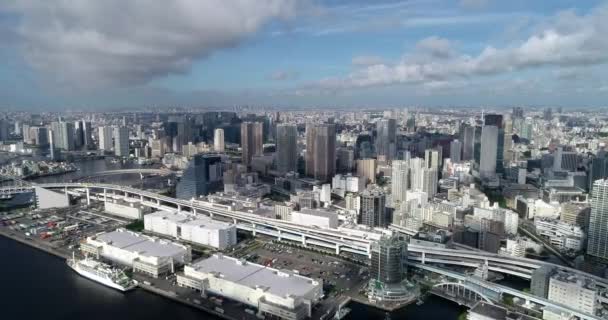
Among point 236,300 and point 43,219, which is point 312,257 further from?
point 43,219

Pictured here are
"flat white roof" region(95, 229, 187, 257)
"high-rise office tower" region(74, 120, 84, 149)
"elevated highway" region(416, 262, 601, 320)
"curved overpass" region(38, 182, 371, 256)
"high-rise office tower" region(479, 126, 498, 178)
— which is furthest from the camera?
"high-rise office tower" region(74, 120, 84, 149)

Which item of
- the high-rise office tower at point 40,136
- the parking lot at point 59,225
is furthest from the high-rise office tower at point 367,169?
the high-rise office tower at point 40,136

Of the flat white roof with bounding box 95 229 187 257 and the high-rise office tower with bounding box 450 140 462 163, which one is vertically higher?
the high-rise office tower with bounding box 450 140 462 163

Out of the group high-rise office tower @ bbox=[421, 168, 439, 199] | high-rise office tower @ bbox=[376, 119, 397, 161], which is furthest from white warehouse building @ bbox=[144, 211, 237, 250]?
high-rise office tower @ bbox=[376, 119, 397, 161]

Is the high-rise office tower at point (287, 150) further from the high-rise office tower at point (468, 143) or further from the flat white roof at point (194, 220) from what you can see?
the high-rise office tower at point (468, 143)

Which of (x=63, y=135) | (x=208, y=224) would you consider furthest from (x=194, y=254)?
(x=63, y=135)

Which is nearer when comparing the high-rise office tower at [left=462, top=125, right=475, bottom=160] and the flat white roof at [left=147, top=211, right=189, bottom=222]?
the flat white roof at [left=147, top=211, right=189, bottom=222]

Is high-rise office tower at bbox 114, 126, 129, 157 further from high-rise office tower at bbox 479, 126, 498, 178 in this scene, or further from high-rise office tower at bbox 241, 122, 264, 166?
high-rise office tower at bbox 479, 126, 498, 178
